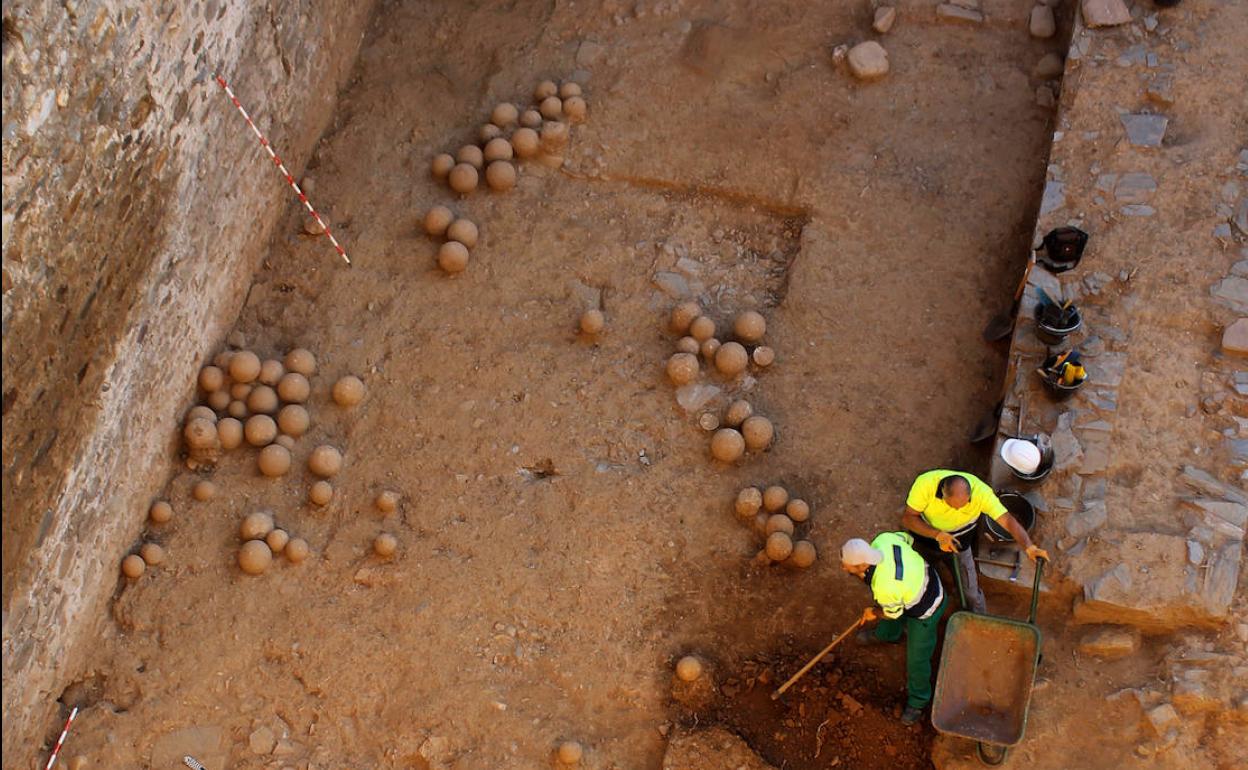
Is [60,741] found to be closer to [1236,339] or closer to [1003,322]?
[1003,322]

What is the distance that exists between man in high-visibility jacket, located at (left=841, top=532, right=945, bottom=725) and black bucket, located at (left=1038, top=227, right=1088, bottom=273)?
6.27 ft

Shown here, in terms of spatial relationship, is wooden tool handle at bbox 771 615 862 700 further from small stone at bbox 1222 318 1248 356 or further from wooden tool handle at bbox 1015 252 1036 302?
small stone at bbox 1222 318 1248 356

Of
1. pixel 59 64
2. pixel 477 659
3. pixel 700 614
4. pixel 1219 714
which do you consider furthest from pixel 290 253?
pixel 1219 714

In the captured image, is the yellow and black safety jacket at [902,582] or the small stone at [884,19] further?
the small stone at [884,19]

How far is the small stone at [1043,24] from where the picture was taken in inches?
342

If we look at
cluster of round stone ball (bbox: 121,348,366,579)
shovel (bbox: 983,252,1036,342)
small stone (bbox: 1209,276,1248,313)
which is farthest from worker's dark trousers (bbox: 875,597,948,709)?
cluster of round stone ball (bbox: 121,348,366,579)

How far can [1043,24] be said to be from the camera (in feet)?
28.5

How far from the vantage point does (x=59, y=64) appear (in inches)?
237

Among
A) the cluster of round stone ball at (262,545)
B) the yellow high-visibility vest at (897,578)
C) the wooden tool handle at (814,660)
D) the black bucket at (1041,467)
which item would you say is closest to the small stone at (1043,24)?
the black bucket at (1041,467)

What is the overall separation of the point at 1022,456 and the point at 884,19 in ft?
11.8

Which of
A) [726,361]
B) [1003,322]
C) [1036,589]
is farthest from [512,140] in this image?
[1036,589]

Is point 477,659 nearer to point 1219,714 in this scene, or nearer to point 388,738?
point 388,738

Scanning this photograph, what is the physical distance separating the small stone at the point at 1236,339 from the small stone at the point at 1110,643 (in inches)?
67.3

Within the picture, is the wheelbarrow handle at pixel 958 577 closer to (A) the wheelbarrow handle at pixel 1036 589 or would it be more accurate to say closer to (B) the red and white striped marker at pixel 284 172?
(A) the wheelbarrow handle at pixel 1036 589
